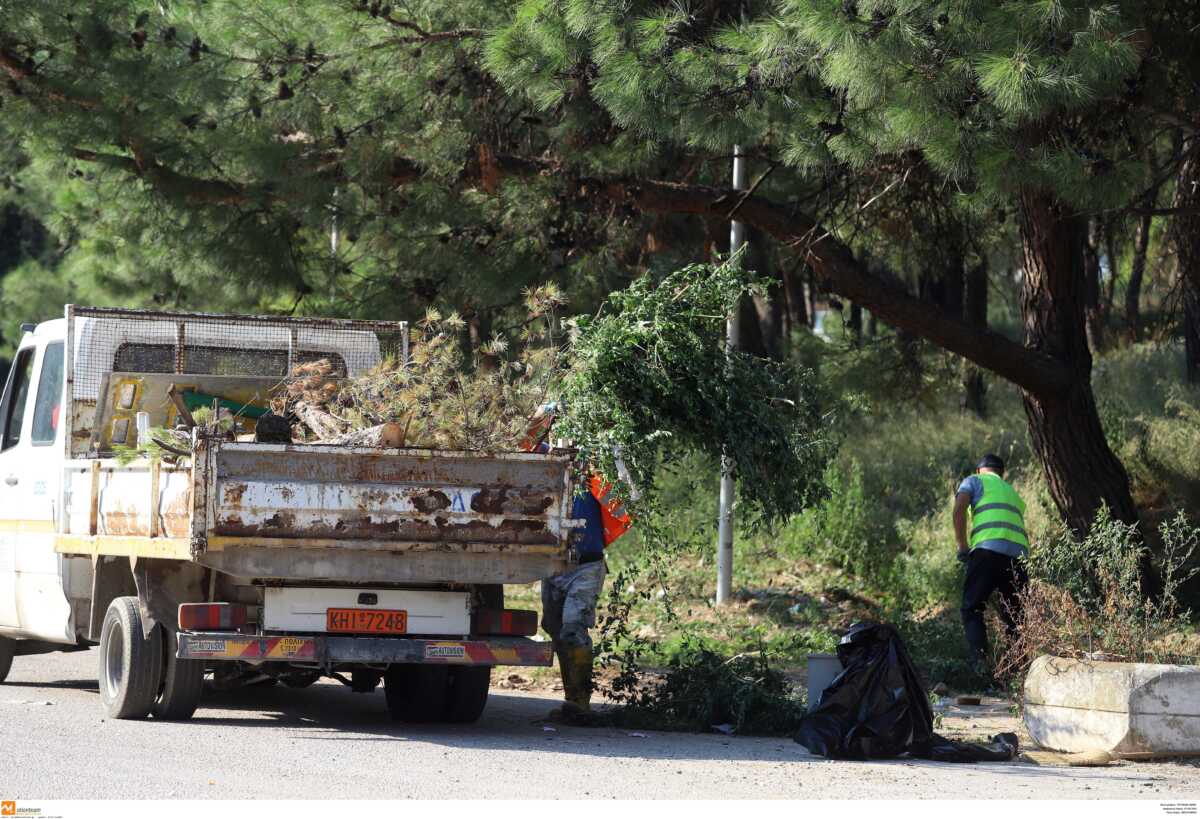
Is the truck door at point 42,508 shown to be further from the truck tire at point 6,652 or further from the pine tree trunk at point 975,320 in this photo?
the pine tree trunk at point 975,320

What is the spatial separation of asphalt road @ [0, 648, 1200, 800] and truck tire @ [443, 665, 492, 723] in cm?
11

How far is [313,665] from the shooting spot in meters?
8.66

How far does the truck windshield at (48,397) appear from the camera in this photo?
31.7 ft

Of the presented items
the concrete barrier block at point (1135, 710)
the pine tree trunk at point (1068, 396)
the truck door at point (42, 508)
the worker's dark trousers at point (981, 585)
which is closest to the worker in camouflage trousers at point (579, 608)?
the concrete barrier block at point (1135, 710)

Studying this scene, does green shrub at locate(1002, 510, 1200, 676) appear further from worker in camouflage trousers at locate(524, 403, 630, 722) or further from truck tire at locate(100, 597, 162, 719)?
truck tire at locate(100, 597, 162, 719)

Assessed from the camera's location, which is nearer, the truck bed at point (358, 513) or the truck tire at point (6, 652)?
the truck bed at point (358, 513)

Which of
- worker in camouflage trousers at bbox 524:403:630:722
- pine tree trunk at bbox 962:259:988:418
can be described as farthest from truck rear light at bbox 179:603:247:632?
pine tree trunk at bbox 962:259:988:418

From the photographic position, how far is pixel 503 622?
8.58 metres

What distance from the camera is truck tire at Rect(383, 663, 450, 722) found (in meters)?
9.32

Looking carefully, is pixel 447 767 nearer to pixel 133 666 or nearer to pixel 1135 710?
pixel 133 666

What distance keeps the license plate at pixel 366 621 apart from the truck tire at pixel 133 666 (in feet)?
3.55

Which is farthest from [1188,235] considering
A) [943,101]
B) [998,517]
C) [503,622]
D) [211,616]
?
[211,616]

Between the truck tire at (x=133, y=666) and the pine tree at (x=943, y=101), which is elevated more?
the pine tree at (x=943, y=101)

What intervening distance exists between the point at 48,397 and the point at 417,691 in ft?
9.73
